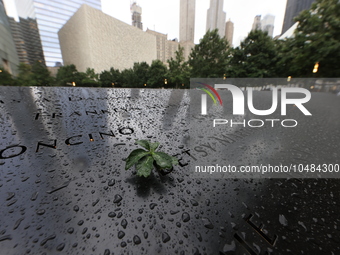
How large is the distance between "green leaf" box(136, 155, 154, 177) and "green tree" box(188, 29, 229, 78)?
60.7ft

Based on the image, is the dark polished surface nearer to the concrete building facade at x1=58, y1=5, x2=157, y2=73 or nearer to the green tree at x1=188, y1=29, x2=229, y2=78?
the green tree at x1=188, y1=29, x2=229, y2=78

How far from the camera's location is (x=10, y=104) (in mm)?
2051

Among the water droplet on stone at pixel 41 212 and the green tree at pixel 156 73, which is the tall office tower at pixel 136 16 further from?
the water droplet on stone at pixel 41 212

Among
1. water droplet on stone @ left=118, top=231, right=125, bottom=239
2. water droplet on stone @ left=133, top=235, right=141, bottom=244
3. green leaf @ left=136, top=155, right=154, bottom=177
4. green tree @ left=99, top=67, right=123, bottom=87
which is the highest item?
green tree @ left=99, top=67, right=123, bottom=87

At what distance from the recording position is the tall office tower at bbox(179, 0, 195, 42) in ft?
281

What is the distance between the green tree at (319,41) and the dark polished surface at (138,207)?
13.2 metres

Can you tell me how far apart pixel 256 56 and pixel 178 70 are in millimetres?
11266

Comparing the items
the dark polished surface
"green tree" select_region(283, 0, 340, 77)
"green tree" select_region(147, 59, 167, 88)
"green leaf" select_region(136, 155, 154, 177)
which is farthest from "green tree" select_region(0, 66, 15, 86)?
"green tree" select_region(283, 0, 340, 77)

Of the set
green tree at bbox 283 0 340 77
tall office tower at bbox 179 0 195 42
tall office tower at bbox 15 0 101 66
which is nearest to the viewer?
green tree at bbox 283 0 340 77

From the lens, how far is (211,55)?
709 inches

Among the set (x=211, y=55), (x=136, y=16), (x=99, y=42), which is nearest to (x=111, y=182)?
(x=211, y=55)

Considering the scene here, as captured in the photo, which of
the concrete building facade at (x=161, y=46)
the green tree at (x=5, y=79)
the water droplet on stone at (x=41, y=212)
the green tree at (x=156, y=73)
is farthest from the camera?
the concrete building facade at (x=161, y=46)

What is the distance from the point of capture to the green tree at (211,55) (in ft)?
57.4

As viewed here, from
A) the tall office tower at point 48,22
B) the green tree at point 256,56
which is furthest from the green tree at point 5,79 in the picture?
the tall office tower at point 48,22
